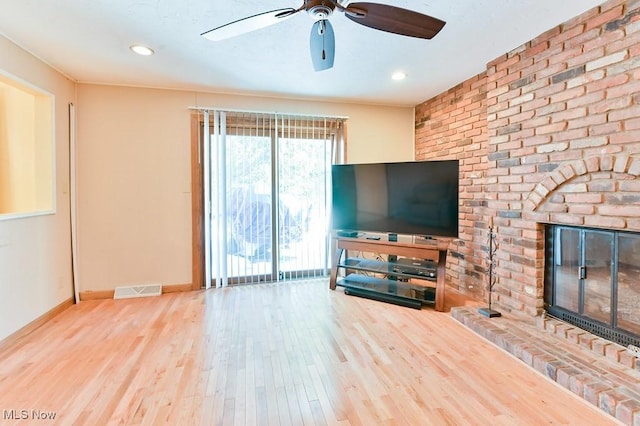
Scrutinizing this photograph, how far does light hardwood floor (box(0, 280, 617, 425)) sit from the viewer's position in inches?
66.1

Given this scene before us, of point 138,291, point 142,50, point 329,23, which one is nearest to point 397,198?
point 329,23

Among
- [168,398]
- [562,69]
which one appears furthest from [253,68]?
[168,398]

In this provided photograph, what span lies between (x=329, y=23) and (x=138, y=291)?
3.45 meters

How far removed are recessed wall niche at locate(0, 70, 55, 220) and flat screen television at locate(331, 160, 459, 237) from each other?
9.54 ft

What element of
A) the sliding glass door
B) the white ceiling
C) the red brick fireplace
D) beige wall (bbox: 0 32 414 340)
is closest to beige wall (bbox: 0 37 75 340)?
beige wall (bbox: 0 32 414 340)

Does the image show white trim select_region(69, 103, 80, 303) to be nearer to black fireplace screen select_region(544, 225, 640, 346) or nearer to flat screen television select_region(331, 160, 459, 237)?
flat screen television select_region(331, 160, 459, 237)

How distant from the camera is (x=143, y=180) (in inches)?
142

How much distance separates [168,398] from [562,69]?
346cm

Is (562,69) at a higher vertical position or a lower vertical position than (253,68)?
lower

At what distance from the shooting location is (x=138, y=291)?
3.57m

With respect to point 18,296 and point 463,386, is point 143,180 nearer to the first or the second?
point 18,296

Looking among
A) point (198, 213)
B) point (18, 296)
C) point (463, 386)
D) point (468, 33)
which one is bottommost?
point (463, 386)

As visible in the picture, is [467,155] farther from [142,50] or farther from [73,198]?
[73,198]

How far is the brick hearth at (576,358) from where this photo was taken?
167 centimetres
